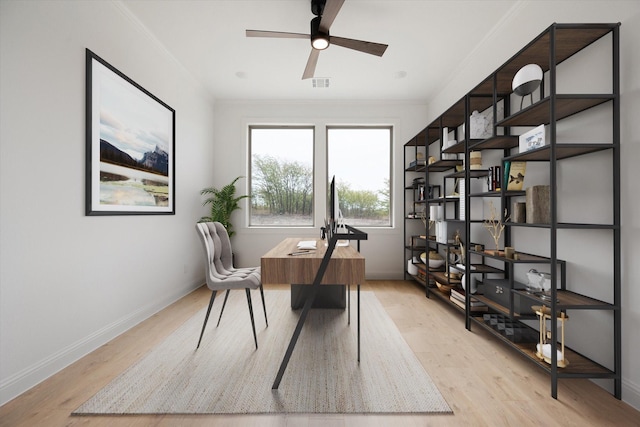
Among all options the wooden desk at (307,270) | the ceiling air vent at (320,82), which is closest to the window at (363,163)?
the ceiling air vent at (320,82)

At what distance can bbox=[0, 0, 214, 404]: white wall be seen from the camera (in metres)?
1.61

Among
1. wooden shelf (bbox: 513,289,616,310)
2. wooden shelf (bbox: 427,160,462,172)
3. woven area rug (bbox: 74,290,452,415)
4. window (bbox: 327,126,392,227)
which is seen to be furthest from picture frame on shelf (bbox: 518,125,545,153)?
window (bbox: 327,126,392,227)

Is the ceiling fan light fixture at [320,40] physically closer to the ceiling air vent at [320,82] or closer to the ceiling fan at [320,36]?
the ceiling fan at [320,36]

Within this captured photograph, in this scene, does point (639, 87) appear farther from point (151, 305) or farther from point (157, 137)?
point (151, 305)

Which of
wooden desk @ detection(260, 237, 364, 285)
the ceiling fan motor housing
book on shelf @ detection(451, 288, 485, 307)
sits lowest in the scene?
book on shelf @ detection(451, 288, 485, 307)

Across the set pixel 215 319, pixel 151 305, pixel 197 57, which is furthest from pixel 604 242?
pixel 197 57

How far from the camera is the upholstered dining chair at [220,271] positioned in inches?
85.0

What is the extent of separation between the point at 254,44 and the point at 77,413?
3249 mm

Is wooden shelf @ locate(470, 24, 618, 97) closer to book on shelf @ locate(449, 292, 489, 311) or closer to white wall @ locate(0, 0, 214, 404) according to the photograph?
book on shelf @ locate(449, 292, 489, 311)

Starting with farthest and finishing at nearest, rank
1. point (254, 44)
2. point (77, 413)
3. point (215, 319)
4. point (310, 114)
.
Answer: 1. point (310, 114)
2. point (254, 44)
3. point (215, 319)
4. point (77, 413)

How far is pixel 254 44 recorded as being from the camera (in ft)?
9.90

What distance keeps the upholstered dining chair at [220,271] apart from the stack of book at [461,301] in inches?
73.6

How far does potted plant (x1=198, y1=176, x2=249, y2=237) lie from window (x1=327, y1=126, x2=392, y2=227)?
5.13 ft

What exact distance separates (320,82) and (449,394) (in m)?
3.67
